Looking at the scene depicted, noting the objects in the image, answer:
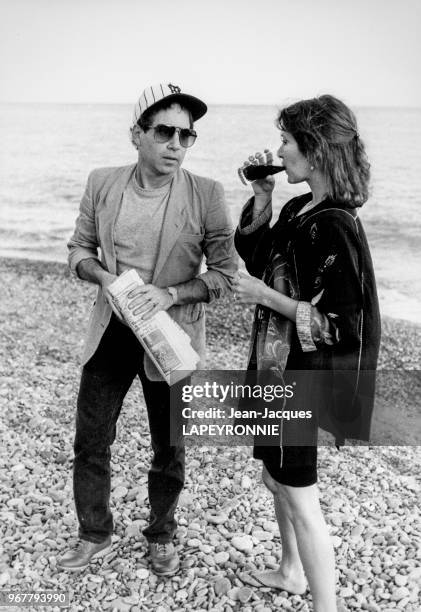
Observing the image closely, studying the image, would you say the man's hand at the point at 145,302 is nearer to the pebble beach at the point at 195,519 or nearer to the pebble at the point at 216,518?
the pebble beach at the point at 195,519

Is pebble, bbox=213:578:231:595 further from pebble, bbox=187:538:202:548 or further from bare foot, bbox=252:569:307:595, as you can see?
pebble, bbox=187:538:202:548

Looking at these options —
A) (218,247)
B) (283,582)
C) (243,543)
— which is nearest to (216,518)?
(243,543)

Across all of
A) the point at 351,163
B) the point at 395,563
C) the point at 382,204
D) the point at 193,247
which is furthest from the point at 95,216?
the point at 382,204

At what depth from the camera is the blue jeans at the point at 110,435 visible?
2.84 meters

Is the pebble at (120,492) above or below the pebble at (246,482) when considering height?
below

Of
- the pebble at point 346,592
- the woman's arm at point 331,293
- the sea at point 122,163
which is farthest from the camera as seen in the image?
the sea at point 122,163

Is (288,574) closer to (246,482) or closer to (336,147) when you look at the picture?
(246,482)

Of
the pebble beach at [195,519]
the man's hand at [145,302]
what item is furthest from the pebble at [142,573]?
the man's hand at [145,302]

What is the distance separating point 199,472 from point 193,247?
1.76 m

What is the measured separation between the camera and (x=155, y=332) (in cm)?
264

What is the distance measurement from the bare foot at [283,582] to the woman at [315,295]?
0.40m

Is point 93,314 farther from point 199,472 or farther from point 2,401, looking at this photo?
point 2,401

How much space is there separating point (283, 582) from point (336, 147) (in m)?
1.86

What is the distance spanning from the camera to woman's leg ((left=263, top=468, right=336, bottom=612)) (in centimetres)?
244
